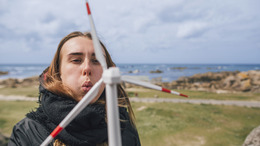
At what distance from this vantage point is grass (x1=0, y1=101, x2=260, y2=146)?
344 inches

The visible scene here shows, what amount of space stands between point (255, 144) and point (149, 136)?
481 centimetres

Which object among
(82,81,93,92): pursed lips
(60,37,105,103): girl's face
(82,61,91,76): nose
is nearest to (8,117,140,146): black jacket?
Answer: (60,37,105,103): girl's face

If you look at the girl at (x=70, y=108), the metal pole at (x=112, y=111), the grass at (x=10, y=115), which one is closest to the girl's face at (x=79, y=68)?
the girl at (x=70, y=108)

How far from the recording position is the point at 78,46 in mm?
2135

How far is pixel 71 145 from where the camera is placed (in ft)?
6.72

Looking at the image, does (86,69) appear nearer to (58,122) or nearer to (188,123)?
(58,122)

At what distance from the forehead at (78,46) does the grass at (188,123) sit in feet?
23.1

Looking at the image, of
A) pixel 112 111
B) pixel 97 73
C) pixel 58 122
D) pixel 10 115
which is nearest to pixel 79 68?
pixel 97 73

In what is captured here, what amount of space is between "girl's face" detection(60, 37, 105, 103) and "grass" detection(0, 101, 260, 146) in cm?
711

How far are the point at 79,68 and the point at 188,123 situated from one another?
1041cm

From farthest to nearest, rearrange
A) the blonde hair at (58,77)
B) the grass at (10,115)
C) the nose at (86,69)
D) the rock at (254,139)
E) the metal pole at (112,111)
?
the grass at (10,115) < the rock at (254,139) < the blonde hair at (58,77) < the nose at (86,69) < the metal pole at (112,111)

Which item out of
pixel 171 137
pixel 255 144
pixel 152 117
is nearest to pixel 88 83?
pixel 255 144

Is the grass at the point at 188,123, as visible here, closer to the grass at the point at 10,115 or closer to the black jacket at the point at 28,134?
the grass at the point at 10,115

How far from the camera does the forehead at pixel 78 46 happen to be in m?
2.12
